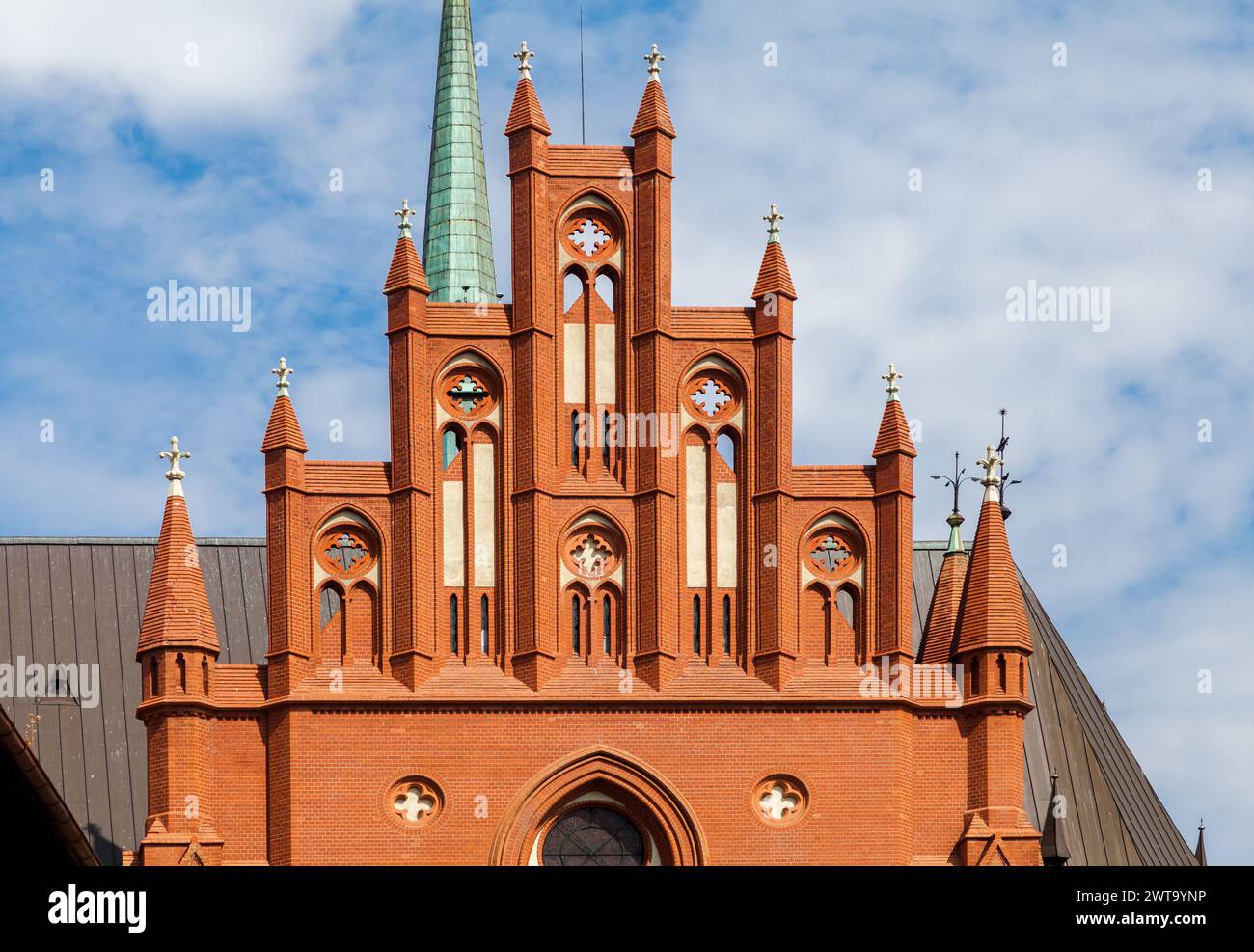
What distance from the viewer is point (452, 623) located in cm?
4856

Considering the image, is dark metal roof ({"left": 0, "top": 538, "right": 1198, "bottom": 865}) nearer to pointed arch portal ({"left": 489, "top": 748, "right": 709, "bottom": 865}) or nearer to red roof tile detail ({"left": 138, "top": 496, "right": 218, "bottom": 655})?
red roof tile detail ({"left": 138, "top": 496, "right": 218, "bottom": 655})

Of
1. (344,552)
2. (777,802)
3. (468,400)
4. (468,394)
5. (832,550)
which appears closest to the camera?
(777,802)

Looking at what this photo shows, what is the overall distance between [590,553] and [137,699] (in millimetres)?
15539

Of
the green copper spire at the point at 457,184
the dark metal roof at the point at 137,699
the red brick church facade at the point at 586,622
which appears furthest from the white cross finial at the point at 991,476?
the green copper spire at the point at 457,184

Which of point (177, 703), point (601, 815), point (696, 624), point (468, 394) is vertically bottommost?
point (601, 815)

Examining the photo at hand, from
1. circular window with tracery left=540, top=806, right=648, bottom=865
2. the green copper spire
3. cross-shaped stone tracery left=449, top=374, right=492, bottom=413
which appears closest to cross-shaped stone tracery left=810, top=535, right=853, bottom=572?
circular window with tracery left=540, top=806, right=648, bottom=865

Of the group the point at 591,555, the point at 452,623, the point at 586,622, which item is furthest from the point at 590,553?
the point at 452,623

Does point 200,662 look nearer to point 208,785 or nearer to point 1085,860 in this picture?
point 208,785

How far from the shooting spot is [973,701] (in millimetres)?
48688

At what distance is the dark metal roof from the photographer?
192 ft

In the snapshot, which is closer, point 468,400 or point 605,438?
point 605,438

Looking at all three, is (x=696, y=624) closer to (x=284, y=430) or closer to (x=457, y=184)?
(x=284, y=430)
